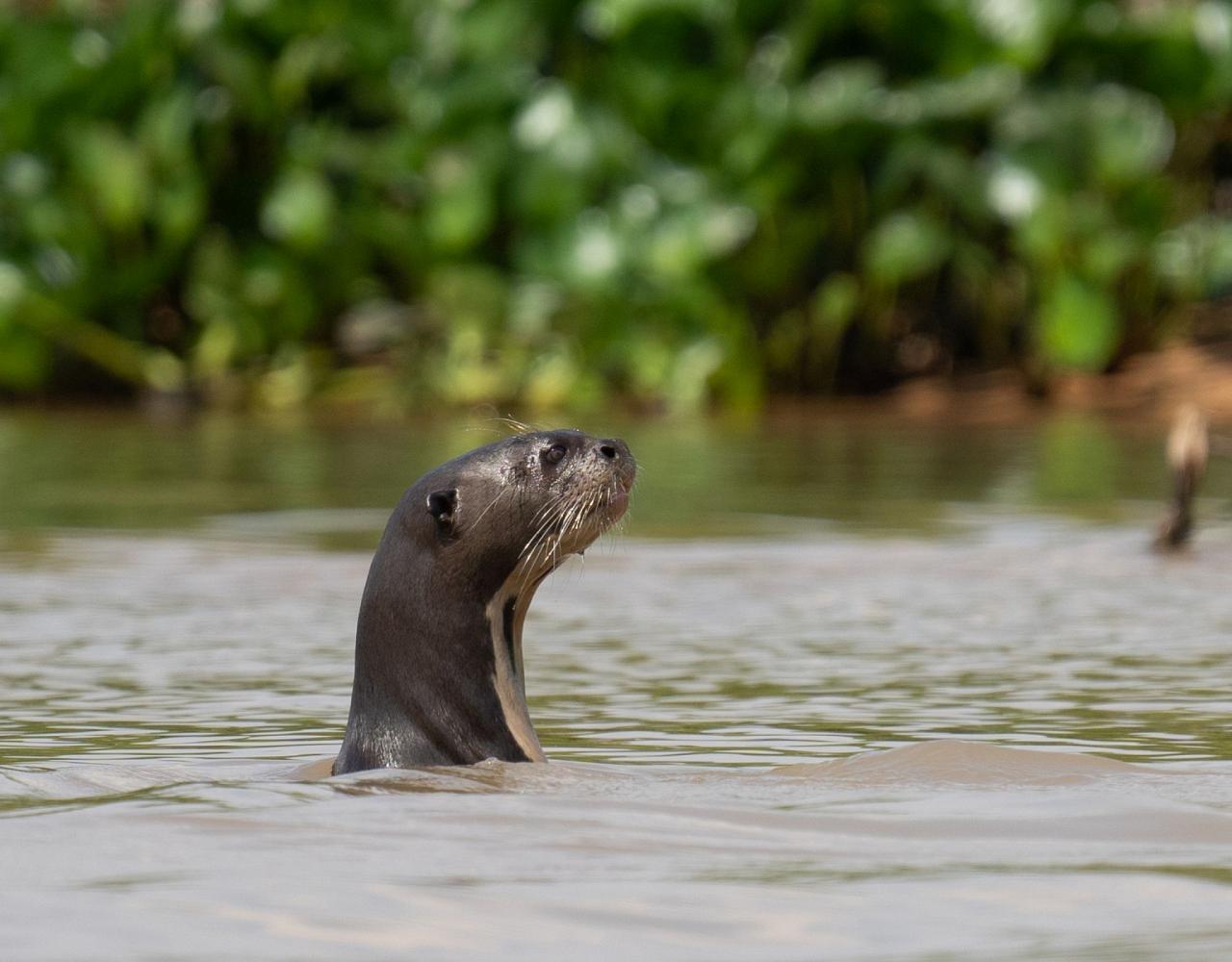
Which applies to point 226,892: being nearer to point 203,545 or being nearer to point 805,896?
point 805,896

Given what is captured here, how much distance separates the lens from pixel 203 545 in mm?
8828

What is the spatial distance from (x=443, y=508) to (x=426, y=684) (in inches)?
12.2

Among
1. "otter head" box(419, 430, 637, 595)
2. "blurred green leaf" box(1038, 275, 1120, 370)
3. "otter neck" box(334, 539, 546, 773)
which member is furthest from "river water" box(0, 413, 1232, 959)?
"blurred green leaf" box(1038, 275, 1120, 370)

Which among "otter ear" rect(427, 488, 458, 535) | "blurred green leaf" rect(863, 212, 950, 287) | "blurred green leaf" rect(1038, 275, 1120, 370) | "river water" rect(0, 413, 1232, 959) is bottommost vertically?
"river water" rect(0, 413, 1232, 959)

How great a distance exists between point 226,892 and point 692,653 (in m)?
3.12

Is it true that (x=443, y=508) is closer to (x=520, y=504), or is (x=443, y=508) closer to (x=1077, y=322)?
(x=520, y=504)

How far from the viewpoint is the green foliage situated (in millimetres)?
15398

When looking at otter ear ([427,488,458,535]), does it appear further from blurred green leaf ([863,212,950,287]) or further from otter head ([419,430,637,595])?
blurred green leaf ([863,212,950,287])

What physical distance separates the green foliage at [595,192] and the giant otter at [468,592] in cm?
1084

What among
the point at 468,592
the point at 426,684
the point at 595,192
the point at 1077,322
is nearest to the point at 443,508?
the point at 468,592

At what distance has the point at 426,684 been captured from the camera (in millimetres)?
4199

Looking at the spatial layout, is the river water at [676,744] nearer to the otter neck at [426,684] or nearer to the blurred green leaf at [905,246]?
the otter neck at [426,684]

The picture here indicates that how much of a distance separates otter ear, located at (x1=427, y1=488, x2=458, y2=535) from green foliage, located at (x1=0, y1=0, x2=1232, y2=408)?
10999 millimetres

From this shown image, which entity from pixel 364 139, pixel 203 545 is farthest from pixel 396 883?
pixel 364 139
